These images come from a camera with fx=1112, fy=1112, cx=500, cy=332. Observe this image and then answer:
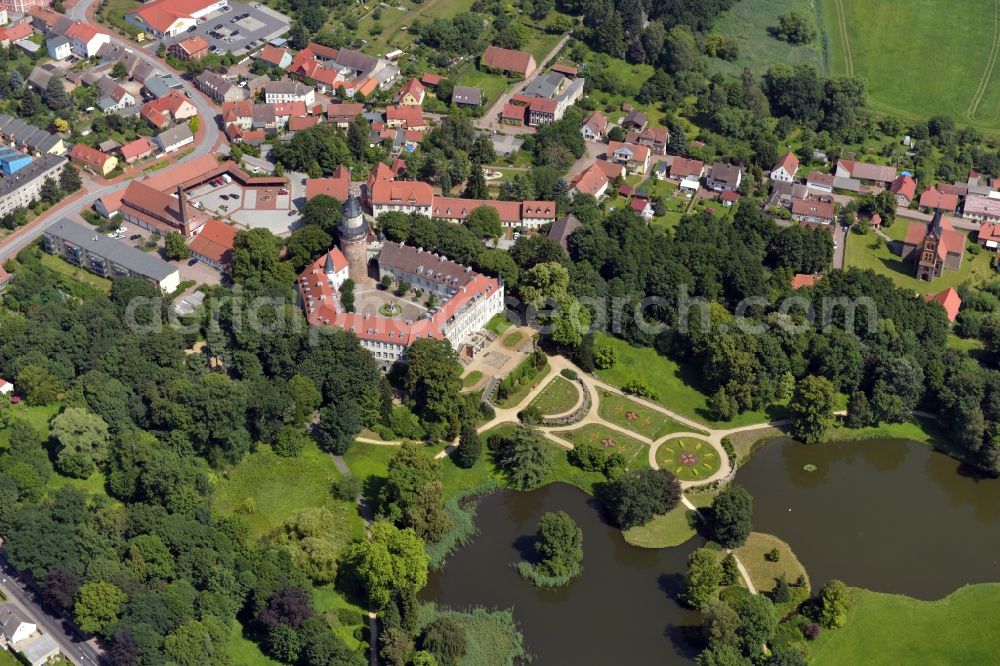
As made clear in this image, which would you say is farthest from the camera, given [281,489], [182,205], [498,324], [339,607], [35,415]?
[182,205]

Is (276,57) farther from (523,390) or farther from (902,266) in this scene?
(902,266)

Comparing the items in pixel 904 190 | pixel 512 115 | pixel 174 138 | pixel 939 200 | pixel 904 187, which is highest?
pixel 904 187

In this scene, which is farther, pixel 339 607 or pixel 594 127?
pixel 594 127

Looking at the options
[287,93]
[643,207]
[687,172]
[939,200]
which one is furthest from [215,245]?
[939,200]

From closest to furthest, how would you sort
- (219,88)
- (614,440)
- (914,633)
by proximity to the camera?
(914,633), (614,440), (219,88)

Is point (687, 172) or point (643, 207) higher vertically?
point (687, 172)

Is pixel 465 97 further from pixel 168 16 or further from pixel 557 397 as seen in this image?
pixel 557 397

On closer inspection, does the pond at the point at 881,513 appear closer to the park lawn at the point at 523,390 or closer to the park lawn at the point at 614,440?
Result: the park lawn at the point at 614,440
